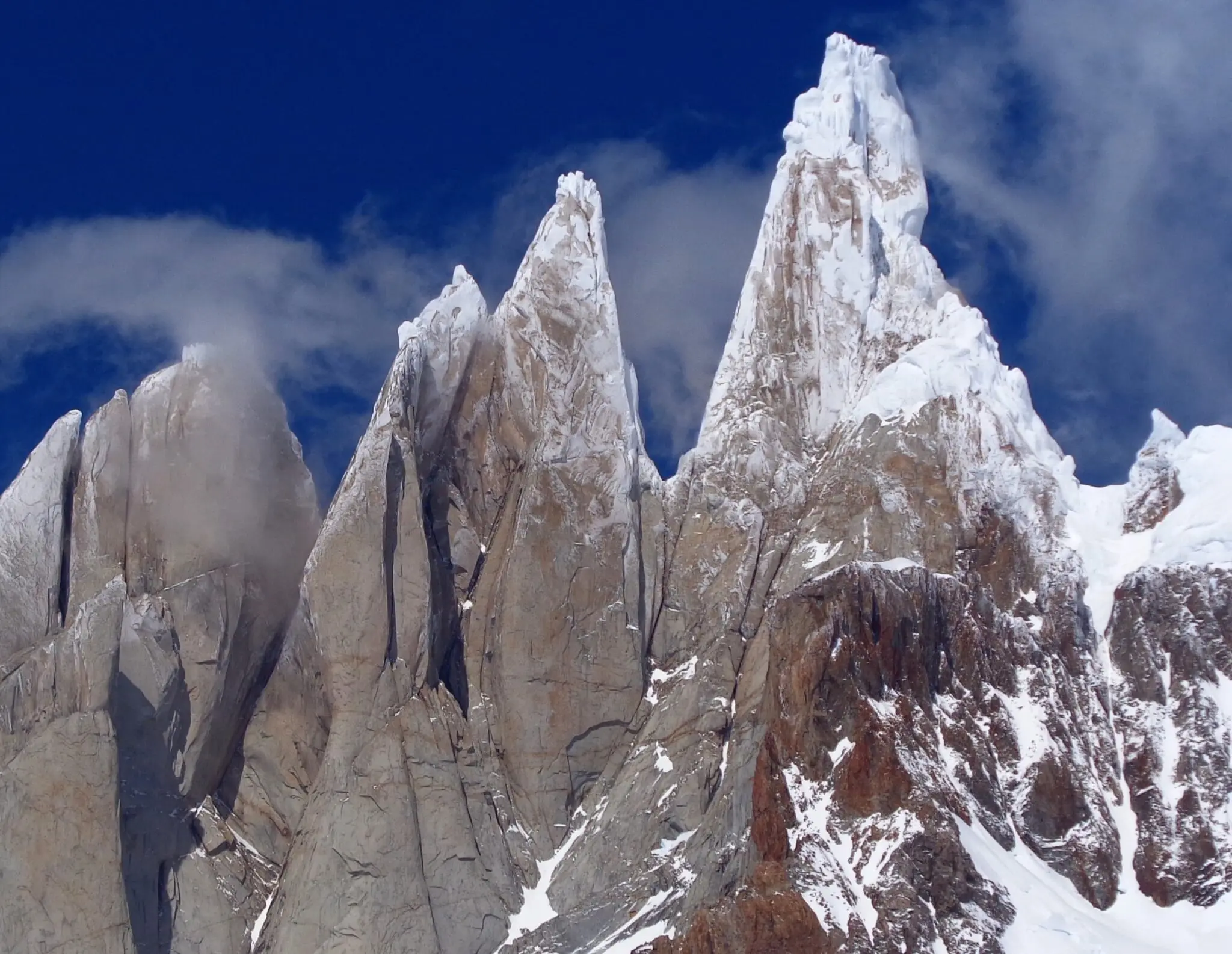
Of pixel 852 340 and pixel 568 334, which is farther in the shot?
pixel 852 340

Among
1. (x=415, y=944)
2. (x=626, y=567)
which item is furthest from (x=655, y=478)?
(x=415, y=944)

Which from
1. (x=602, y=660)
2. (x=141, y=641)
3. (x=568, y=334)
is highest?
(x=568, y=334)

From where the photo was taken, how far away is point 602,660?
213 feet

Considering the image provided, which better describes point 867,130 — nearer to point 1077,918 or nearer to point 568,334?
point 568,334

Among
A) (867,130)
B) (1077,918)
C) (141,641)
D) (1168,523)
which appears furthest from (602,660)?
(867,130)

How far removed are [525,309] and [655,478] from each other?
5.92 metres

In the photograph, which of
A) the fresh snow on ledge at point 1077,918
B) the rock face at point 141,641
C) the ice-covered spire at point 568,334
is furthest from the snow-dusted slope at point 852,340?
the rock face at point 141,641

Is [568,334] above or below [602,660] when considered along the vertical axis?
above

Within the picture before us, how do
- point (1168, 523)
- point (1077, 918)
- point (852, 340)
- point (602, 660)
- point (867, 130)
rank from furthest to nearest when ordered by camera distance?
point (867, 130), point (852, 340), point (1168, 523), point (602, 660), point (1077, 918)

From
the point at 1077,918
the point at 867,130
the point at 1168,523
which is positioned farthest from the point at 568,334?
the point at 1077,918

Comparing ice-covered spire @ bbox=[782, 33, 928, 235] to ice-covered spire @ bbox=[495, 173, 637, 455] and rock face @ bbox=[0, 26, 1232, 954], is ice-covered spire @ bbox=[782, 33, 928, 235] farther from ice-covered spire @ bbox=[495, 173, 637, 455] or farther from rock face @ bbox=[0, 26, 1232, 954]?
ice-covered spire @ bbox=[495, 173, 637, 455]

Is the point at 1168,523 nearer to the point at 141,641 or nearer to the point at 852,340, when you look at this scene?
the point at 852,340

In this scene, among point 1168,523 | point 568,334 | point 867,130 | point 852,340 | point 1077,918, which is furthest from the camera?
point 867,130

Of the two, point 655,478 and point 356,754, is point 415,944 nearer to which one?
point 356,754
